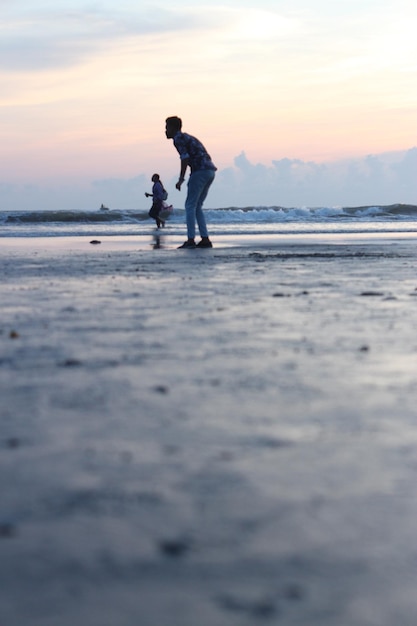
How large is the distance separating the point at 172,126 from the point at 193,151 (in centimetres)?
55

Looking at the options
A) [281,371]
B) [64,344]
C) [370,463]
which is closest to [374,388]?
[281,371]

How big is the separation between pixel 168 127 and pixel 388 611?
12.7m

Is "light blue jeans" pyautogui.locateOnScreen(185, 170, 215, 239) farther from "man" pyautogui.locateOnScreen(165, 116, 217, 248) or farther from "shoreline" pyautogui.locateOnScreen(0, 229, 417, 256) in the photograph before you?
"shoreline" pyautogui.locateOnScreen(0, 229, 417, 256)

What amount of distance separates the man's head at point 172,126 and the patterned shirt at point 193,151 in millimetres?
153

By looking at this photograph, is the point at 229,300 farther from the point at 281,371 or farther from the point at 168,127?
the point at 168,127

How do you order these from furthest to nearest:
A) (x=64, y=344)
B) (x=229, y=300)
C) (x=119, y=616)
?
1. (x=229, y=300)
2. (x=64, y=344)
3. (x=119, y=616)

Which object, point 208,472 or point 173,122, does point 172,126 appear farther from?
point 208,472

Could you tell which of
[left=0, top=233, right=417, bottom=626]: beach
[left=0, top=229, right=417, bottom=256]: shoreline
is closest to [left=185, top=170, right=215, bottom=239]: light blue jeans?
[left=0, top=229, right=417, bottom=256]: shoreline

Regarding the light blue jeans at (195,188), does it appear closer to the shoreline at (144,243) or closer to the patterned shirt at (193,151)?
the patterned shirt at (193,151)

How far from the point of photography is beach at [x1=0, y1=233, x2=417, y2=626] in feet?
5.09

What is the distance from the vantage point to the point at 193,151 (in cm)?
1351

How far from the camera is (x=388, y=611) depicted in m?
1.50

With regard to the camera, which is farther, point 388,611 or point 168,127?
point 168,127

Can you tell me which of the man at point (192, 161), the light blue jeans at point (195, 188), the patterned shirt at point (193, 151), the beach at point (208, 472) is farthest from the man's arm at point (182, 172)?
the beach at point (208, 472)
